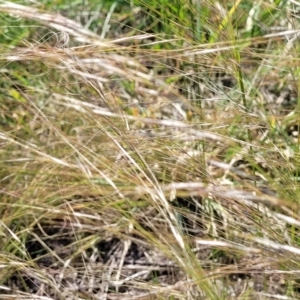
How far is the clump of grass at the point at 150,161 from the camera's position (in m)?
1.02

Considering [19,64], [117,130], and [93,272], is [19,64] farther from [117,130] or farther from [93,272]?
[117,130]

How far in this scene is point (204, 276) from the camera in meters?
0.94

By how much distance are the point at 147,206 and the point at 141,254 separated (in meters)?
0.10

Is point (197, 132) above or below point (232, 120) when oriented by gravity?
above

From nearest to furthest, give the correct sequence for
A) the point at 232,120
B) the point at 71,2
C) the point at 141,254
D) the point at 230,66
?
the point at 230,66
the point at 232,120
the point at 141,254
the point at 71,2

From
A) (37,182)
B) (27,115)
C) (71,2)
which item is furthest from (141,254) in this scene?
(71,2)

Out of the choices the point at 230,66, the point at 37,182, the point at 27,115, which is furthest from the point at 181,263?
the point at 27,115

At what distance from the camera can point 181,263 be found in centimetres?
93

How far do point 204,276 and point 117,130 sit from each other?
0.75ft

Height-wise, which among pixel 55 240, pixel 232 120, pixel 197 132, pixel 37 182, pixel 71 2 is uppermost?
pixel 197 132

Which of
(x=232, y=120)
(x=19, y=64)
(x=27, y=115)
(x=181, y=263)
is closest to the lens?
(x=181, y=263)

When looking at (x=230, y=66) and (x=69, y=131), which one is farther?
(x=69, y=131)

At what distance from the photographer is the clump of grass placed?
1021 mm

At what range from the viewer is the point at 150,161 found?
1155 millimetres
